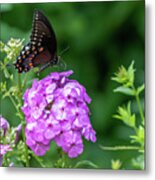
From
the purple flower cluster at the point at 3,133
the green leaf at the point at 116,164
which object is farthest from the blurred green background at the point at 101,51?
the purple flower cluster at the point at 3,133

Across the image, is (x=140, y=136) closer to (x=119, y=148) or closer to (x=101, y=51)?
(x=119, y=148)

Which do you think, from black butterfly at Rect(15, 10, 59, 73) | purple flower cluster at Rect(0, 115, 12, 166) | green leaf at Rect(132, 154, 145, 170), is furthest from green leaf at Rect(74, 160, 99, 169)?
black butterfly at Rect(15, 10, 59, 73)

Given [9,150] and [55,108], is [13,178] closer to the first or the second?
[9,150]

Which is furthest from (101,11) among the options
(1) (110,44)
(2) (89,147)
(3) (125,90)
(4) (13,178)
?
(4) (13,178)

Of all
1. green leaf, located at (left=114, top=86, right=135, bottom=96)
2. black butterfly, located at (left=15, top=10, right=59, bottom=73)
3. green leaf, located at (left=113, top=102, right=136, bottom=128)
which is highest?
black butterfly, located at (left=15, top=10, right=59, bottom=73)

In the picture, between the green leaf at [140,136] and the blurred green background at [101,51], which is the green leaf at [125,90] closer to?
the blurred green background at [101,51]

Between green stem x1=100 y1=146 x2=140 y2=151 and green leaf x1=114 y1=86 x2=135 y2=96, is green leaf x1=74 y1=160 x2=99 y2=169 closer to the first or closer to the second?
green stem x1=100 y1=146 x2=140 y2=151
